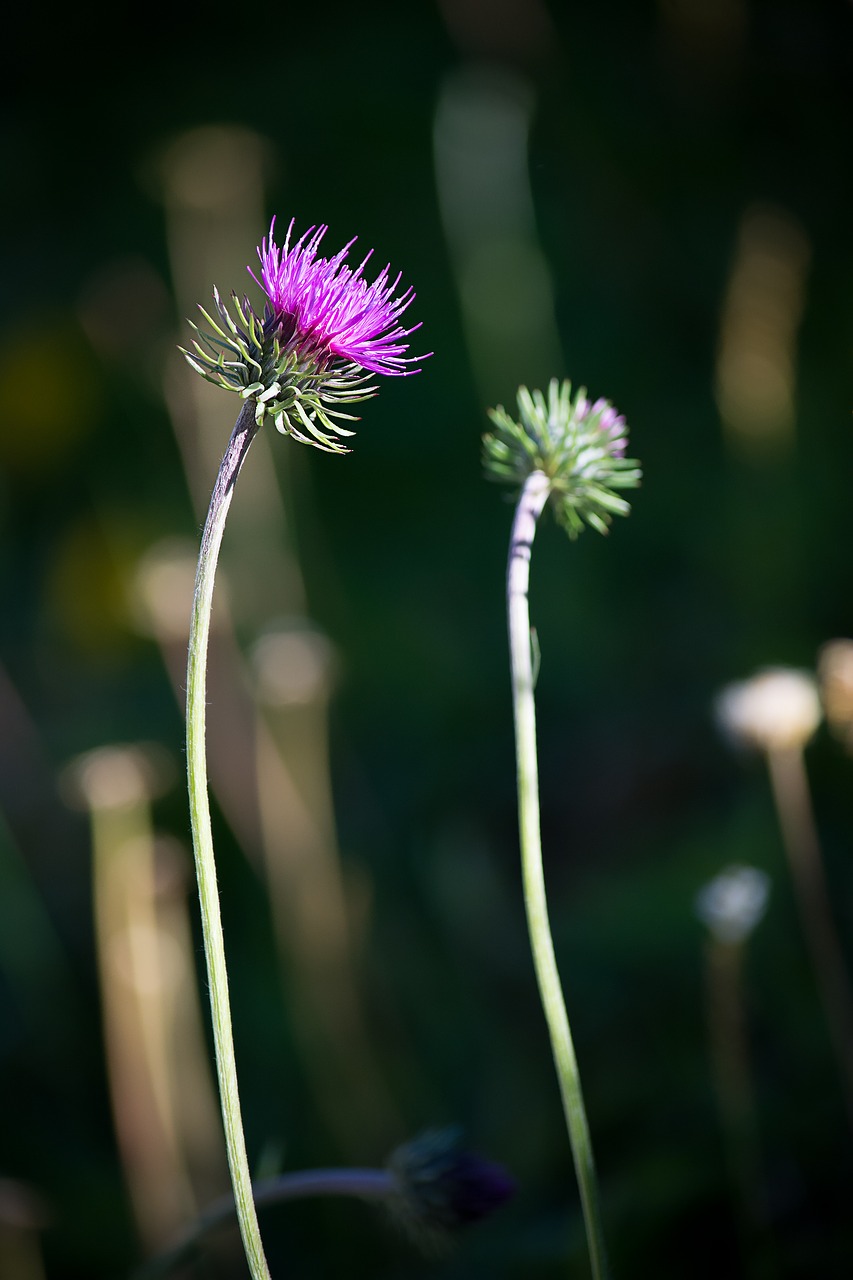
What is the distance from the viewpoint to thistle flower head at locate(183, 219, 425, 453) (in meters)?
0.37

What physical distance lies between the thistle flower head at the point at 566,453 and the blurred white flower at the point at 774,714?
10.5 inches

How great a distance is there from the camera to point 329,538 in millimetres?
1748

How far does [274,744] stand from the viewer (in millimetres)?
1243

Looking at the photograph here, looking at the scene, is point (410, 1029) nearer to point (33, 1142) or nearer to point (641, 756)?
point (33, 1142)

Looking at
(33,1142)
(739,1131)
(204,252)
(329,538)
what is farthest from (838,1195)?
(204,252)

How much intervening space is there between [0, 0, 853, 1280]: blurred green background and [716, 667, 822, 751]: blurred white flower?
0.37m

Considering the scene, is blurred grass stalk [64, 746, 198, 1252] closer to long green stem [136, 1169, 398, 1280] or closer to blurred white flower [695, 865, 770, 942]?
long green stem [136, 1169, 398, 1280]

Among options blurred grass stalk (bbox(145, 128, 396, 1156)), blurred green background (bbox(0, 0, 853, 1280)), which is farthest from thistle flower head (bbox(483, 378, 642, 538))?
blurred grass stalk (bbox(145, 128, 396, 1156))

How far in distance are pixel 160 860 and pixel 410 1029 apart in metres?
0.34

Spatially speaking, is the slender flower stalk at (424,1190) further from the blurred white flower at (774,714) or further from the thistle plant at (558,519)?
the blurred white flower at (774,714)

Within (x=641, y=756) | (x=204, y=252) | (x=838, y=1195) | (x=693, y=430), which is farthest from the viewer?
(x=204, y=252)

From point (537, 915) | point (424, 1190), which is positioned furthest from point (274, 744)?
point (537, 915)

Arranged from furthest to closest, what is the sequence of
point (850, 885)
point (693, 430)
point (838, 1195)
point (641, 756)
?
1. point (693, 430)
2. point (641, 756)
3. point (850, 885)
4. point (838, 1195)

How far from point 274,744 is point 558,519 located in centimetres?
83
